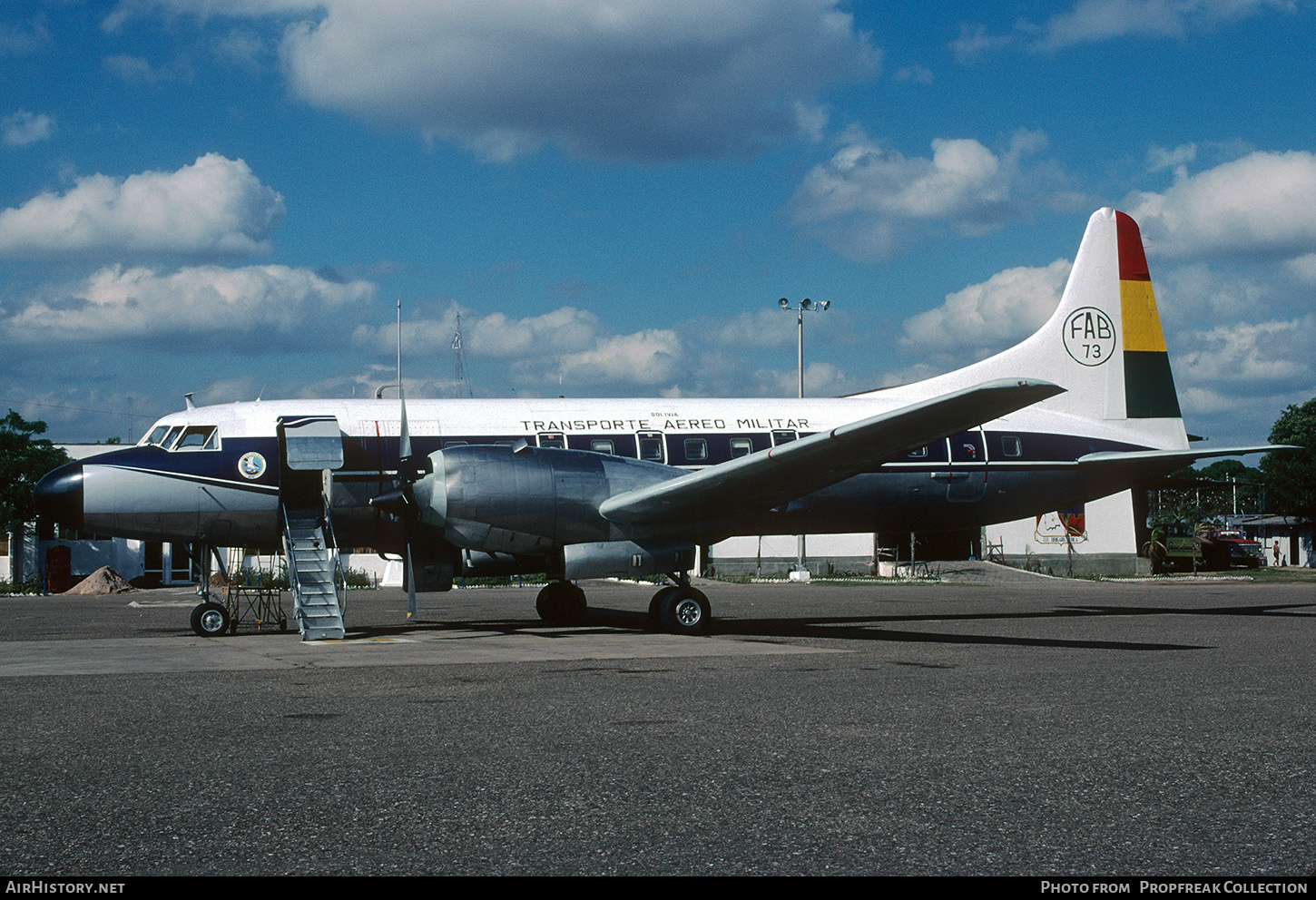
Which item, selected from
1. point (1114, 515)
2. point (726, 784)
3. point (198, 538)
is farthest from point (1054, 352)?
point (1114, 515)

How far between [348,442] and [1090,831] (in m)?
15.4

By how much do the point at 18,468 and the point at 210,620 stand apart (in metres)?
37.0

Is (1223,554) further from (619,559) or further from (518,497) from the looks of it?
(518,497)

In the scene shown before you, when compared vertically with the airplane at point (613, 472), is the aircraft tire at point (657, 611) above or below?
below

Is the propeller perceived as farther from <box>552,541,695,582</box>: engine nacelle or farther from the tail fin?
the tail fin

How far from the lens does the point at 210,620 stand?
61.5 feet

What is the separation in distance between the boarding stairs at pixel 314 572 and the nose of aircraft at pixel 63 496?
10.6ft

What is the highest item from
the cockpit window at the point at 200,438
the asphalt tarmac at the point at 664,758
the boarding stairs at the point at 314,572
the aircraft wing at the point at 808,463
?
the cockpit window at the point at 200,438

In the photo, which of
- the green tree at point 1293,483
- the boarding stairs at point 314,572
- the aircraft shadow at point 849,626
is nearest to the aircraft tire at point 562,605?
the aircraft shadow at point 849,626

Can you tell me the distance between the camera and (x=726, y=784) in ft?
21.9

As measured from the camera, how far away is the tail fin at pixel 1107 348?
2333 cm

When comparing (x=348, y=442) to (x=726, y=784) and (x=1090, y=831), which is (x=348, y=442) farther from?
(x=1090, y=831)

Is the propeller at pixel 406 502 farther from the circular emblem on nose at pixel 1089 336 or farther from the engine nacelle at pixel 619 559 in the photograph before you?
the circular emblem on nose at pixel 1089 336

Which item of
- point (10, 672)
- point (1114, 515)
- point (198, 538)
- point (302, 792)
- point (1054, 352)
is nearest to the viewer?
point (302, 792)
